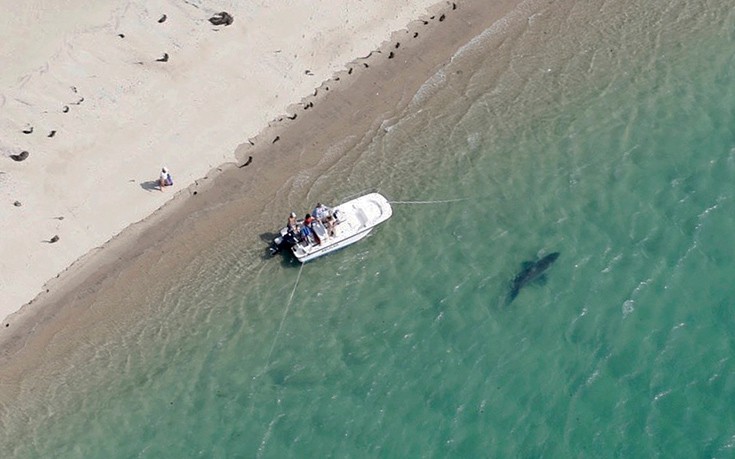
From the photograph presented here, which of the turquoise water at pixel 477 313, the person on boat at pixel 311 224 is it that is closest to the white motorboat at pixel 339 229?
the person on boat at pixel 311 224

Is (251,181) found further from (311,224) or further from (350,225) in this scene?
(350,225)

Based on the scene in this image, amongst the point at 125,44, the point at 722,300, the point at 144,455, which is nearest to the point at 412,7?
the point at 125,44

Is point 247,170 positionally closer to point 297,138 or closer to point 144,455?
point 297,138

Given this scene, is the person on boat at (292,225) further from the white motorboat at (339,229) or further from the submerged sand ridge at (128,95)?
the submerged sand ridge at (128,95)

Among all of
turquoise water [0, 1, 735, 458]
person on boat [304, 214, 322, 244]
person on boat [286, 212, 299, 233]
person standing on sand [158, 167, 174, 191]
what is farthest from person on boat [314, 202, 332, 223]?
person standing on sand [158, 167, 174, 191]

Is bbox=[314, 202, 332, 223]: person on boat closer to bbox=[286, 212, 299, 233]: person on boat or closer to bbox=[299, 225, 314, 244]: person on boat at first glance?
bbox=[299, 225, 314, 244]: person on boat

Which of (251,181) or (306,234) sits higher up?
(251,181)

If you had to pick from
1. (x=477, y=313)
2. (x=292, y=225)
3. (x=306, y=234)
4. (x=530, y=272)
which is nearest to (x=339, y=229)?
(x=306, y=234)
